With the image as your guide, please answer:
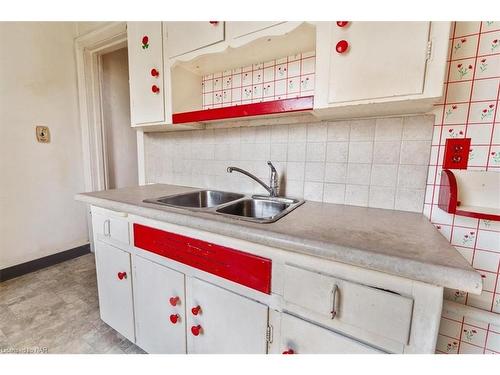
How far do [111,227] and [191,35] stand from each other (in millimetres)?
1086

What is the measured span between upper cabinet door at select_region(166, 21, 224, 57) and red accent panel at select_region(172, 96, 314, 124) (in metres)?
0.33

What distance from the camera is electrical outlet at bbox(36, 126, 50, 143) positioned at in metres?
1.93

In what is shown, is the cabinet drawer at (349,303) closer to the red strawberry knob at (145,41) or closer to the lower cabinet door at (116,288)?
the lower cabinet door at (116,288)

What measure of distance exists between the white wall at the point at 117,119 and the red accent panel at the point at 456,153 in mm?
2789

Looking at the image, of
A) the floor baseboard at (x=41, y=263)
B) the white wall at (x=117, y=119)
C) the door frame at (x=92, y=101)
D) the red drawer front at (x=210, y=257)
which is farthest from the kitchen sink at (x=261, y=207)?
the floor baseboard at (x=41, y=263)

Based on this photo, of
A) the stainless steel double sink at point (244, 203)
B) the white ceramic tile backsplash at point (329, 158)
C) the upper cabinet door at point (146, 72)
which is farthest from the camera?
the upper cabinet door at point (146, 72)

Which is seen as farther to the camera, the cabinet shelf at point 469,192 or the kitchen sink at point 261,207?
the kitchen sink at point 261,207

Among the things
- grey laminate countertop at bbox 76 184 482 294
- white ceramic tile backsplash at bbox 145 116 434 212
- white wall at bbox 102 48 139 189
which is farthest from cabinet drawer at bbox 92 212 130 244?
white wall at bbox 102 48 139 189

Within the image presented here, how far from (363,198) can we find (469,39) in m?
0.70

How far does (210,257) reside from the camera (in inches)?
33.6

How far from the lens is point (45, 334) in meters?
1.32

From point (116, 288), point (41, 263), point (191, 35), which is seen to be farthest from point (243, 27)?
point (41, 263)

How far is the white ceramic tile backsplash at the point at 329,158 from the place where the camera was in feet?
3.17

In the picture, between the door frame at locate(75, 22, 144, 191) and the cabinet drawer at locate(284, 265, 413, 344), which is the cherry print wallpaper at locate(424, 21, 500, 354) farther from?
the door frame at locate(75, 22, 144, 191)
